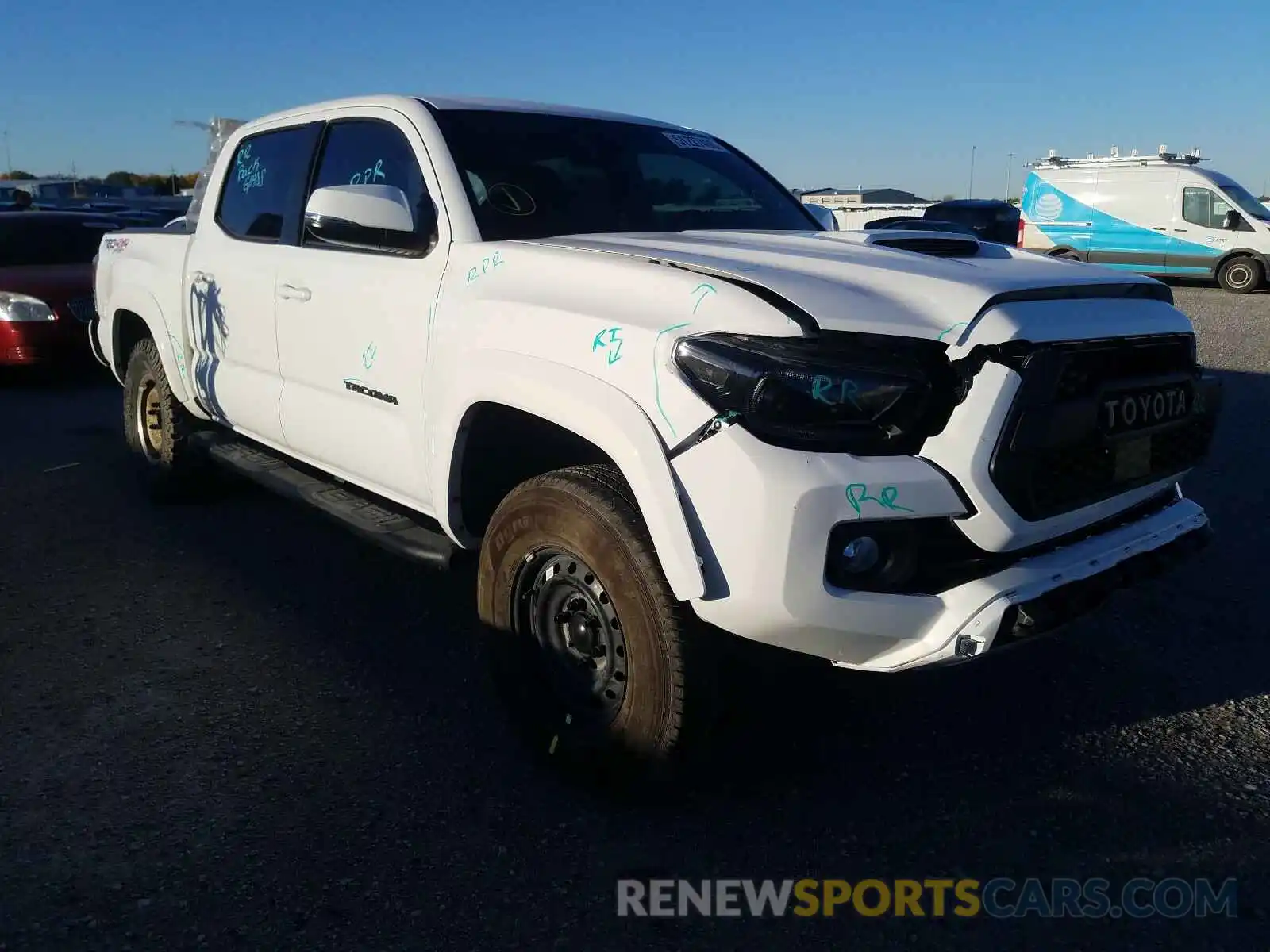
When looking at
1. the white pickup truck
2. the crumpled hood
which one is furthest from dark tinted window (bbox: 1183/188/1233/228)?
the crumpled hood

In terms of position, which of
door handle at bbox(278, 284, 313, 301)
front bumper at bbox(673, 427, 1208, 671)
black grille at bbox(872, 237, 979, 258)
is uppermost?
black grille at bbox(872, 237, 979, 258)

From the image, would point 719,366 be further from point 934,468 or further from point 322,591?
point 322,591

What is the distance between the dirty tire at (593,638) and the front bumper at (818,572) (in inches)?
7.3

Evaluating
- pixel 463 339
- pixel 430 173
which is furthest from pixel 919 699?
pixel 430 173

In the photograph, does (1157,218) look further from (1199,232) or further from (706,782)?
(706,782)

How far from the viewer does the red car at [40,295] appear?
30.3 ft

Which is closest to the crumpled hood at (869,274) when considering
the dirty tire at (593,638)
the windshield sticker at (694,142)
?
the dirty tire at (593,638)

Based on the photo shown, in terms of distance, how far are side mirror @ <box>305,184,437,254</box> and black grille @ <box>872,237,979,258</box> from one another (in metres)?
1.43

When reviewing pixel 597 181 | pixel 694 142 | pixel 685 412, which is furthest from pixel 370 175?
pixel 685 412

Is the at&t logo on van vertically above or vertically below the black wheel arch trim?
above

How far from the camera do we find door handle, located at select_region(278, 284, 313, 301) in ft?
13.1

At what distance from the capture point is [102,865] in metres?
2.67

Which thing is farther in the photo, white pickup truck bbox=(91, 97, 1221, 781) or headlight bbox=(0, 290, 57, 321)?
headlight bbox=(0, 290, 57, 321)

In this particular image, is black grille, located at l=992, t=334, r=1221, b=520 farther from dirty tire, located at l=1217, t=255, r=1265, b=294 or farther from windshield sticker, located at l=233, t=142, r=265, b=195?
dirty tire, located at l=1217, t=255, r=1265, b=294
